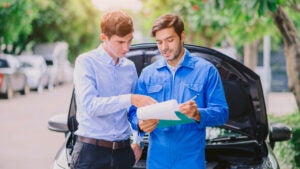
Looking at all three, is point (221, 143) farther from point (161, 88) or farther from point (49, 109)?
point (49, 109)

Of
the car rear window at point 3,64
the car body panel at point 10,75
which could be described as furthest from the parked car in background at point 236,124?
the car rear window at point 3,64

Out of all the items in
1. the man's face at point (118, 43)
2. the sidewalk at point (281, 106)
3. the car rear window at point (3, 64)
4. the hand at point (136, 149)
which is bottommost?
the sidewalk at point (281, 106)

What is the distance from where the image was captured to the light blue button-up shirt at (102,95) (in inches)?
124

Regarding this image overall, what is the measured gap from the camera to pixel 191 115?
3.02 m

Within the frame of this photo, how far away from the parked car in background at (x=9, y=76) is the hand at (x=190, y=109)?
61.4 ft

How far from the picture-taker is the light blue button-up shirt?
10.3 ft

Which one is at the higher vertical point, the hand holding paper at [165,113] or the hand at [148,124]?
the hand holding paper at [165,113]

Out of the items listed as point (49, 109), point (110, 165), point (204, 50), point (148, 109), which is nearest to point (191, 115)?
point (148, 109)

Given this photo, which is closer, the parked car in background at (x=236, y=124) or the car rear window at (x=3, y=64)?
the parked car in background at (x=236, y=124)

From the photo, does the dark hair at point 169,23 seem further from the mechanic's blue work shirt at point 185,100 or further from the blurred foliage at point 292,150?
the blurred foliage at point 292,150

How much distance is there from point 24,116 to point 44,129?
134 inches

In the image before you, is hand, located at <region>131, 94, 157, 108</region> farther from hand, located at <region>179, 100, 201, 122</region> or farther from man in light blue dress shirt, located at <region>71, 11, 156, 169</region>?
hand, located at <region>179, 100, 201, 122</region>

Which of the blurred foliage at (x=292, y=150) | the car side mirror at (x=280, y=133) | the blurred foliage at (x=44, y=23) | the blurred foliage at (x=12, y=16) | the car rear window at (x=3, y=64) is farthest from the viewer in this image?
the blurred foliage at (x=44, y=23)

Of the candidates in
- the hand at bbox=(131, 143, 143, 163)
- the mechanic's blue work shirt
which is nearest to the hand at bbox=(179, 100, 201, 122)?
the mechanic's blue work shirt
